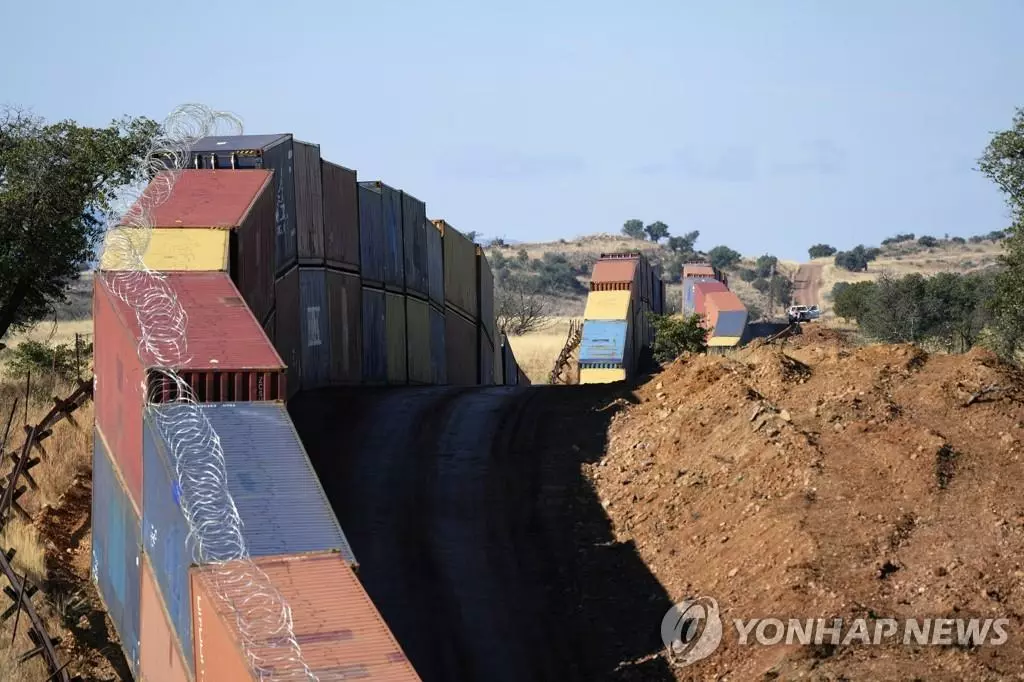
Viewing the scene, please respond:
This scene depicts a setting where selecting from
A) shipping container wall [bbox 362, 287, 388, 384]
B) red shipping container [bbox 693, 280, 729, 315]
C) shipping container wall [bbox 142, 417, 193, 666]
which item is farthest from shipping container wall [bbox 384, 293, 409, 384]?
red shipping container [bbox 693, 280, 729, 315]

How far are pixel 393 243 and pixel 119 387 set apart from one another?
19653 millimetres

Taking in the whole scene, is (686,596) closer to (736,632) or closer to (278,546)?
(736,632)

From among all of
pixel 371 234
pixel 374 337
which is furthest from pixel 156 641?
pixel 371 234

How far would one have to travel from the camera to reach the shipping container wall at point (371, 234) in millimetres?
34688

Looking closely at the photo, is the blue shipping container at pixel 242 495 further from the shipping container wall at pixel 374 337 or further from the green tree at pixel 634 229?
the green tree at pixel 634 229

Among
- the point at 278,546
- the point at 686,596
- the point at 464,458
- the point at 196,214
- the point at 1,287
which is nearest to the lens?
the point at 278,546

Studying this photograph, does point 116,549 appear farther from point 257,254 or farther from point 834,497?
point 834,497

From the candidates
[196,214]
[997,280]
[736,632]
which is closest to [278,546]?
[736,632]

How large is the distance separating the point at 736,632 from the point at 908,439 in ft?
17.5

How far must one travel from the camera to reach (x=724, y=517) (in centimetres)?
1959

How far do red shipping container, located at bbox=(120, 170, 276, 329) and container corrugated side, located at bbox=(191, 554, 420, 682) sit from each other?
876 cm

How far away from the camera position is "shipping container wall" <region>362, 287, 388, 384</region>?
3406cm

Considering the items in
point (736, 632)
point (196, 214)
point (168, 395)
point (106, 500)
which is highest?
point (196, 214)

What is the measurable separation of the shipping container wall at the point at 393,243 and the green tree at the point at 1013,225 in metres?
15.4
